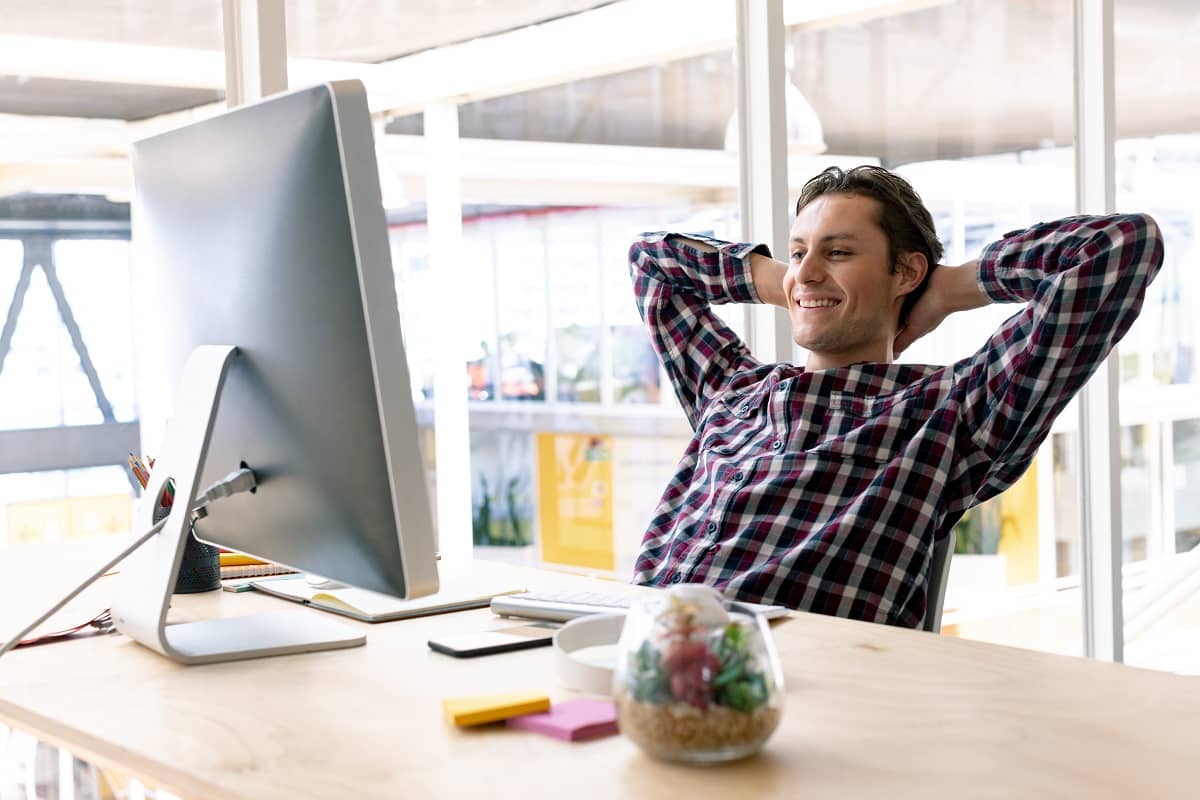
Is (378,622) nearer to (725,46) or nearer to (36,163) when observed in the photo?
(36,163)

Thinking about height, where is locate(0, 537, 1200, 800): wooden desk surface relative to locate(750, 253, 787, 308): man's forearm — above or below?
below

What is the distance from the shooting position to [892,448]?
68.5 inches

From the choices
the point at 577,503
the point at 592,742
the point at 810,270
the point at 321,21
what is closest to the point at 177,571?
the point at 592,742

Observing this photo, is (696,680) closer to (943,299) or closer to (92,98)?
(943,299)

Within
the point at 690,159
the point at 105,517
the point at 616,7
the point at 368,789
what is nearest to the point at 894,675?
the point at 368,789

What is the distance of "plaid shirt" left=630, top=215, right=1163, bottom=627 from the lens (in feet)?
5.45

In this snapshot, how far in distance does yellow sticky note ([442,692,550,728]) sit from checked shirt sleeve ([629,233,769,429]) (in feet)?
3.67

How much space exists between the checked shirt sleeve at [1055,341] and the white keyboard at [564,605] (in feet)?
1.68

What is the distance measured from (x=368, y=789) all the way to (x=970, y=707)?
1.49ft

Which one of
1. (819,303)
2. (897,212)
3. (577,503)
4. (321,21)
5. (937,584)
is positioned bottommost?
(577,503)

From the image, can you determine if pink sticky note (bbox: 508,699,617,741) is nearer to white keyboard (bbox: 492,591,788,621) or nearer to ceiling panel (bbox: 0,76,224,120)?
white keyboard (bbox: 492,591,788,621)

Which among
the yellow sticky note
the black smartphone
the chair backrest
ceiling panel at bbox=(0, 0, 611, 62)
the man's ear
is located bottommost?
the chair backrest

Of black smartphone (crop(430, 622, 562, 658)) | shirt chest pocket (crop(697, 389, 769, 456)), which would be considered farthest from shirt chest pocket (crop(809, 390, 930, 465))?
black smartphone (crop(430, 622, 562, 658))

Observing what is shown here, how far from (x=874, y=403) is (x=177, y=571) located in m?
0.99
